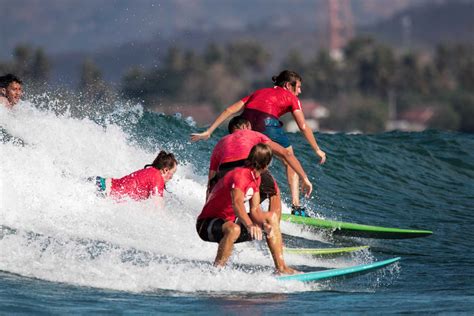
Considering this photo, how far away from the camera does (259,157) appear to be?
9.00m

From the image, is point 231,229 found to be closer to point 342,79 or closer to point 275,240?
point 275,240

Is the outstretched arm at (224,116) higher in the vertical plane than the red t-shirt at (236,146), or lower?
higher

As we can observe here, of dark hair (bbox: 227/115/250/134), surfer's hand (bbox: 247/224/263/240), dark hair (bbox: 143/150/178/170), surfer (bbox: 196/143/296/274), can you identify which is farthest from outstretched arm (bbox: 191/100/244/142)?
surfer's hand (bbox: 247/224/263/240)

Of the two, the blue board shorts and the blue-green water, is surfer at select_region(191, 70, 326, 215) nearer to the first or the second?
the blue board shorts

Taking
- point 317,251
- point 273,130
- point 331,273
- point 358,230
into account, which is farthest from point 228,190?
point 358,230

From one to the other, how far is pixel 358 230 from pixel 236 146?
330 centimetres

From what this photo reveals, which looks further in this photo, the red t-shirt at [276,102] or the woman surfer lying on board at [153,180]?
the red t-shirt at [276,102]

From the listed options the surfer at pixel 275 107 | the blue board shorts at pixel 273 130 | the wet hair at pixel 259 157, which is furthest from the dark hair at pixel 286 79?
the wet hair at pixel 259 157

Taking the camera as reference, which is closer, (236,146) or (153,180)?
(236,146)

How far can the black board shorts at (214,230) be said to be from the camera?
30.6 ft

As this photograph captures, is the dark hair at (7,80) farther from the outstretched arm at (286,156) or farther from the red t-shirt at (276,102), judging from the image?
the outstretched arm at (286,156)

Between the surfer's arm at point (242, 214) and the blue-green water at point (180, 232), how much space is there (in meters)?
0.53

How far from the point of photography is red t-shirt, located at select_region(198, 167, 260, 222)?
9031mm

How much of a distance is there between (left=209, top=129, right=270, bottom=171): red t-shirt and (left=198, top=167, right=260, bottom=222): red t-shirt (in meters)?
0.58
